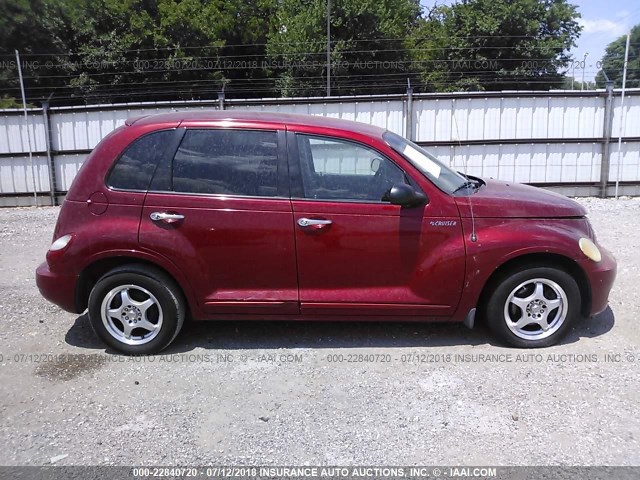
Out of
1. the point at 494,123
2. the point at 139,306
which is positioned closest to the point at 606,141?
the point at 494,123

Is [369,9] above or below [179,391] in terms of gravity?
above

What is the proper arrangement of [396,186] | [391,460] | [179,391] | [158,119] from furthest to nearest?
1. [158,119]
2. [396,186]
3. [179,391]
4. [391,460]

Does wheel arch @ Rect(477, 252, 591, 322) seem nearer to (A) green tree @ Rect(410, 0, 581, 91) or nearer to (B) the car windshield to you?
(B) the car windshield

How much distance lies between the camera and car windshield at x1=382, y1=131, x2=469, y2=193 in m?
4.50

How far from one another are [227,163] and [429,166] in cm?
163

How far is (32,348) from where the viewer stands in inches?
189

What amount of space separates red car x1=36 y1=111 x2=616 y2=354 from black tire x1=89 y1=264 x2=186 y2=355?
11 mm

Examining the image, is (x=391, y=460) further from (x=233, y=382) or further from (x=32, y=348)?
(x=32, y=348)

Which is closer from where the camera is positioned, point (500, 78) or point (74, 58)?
point (74, 58)

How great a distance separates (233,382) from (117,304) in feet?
3.85

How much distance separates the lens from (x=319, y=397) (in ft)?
12.8

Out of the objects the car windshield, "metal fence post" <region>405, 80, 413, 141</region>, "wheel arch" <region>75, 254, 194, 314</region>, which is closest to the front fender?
the car windshield

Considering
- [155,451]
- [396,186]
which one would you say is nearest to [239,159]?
[396,186]

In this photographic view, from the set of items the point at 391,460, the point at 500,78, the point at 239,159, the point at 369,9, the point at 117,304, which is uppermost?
the point at 369,9
